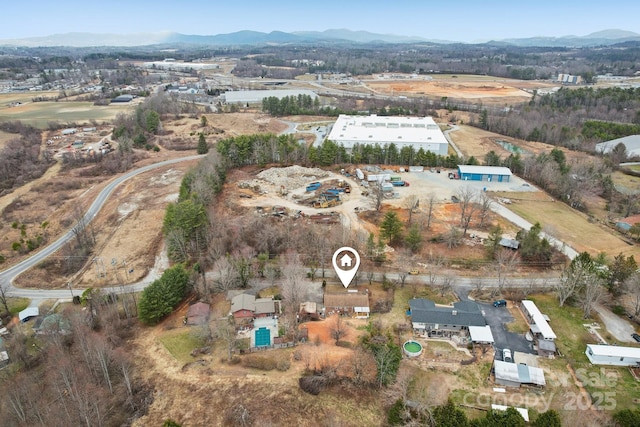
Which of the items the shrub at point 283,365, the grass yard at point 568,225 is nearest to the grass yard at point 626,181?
the grass yard at point 568,225

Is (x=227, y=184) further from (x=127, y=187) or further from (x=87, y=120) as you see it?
(x=87, y=120)

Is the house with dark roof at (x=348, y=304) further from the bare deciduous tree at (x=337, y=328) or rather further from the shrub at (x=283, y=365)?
the shrub at (x=283, y=365)

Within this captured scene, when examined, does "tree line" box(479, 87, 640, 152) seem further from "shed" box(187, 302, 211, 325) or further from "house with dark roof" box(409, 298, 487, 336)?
"shed" box(187, 302, 211, 325)

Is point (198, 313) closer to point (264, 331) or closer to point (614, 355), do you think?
point (264, 331)

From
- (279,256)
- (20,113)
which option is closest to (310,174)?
(279,256)

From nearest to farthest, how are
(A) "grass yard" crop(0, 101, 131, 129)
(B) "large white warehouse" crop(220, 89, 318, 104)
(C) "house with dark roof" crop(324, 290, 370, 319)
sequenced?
(C) "house with dark roof" crop(324, 290, 370, 319)
(A) "grass yard" crop(0, 101, 131, 129)
(B) "large white warehouse" crop(220, 89, 318, 104)

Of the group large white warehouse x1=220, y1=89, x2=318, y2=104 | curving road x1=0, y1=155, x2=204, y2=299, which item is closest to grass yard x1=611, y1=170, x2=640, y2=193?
curving road x1=0, y1=155, x2=204, y2=299
